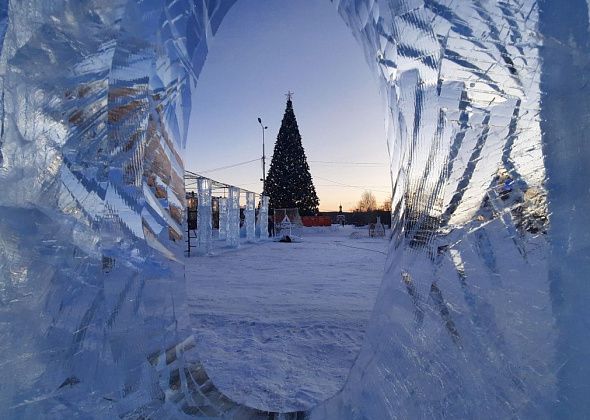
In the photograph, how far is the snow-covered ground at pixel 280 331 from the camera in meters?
1.90

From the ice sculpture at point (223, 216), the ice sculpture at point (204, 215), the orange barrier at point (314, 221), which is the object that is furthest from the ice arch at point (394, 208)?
the orange barrier at point (314, 221)

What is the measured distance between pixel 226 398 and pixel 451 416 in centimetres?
112

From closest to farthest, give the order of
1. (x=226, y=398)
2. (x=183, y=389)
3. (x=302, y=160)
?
(x=183, y=389) → (x=226, y=398) → (x=302, y=160)

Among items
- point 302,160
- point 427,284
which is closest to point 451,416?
point 427,284

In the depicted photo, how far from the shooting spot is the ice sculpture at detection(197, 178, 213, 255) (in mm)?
9633

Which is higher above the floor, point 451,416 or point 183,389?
point 451,416

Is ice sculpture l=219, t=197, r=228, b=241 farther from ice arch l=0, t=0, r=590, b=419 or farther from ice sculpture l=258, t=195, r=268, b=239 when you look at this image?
ice arch l=0, t=0, r=590, b=419

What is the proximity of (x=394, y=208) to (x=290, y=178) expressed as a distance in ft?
81.9

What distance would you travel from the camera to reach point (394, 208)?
1.50 metres

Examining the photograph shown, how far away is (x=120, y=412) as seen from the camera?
1.25 m

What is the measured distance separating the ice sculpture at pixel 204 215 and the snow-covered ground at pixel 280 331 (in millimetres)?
4057

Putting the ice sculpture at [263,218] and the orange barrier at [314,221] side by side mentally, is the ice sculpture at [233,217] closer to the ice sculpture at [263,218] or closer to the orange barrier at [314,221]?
the ice sculpture at [263,218]

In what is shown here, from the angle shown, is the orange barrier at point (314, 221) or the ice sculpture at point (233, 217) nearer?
the ice sculpture at point (233, 217)

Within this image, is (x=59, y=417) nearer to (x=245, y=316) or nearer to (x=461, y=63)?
(x=461, y=63)
